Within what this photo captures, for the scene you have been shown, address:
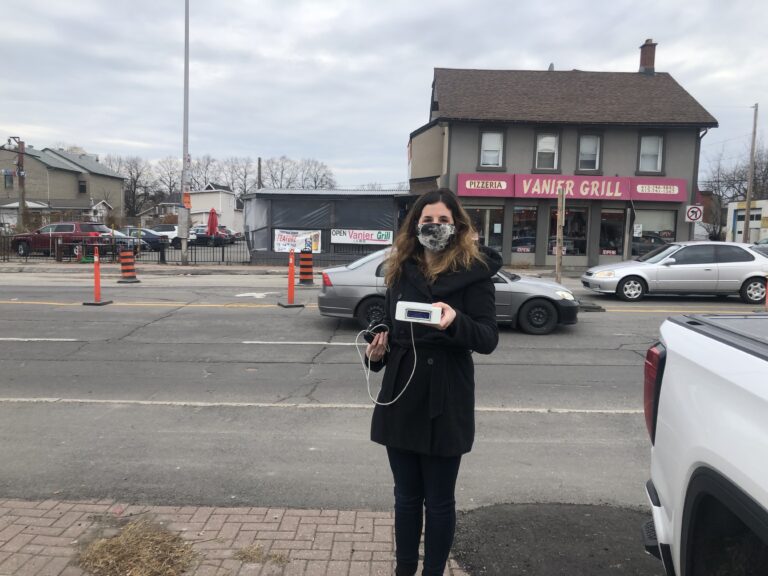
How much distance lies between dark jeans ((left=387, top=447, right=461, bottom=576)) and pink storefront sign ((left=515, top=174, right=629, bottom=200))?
23223mm

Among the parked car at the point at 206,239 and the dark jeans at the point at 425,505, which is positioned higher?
the parked car at the point at 206,239

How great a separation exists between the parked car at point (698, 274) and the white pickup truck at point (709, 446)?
12.2 m

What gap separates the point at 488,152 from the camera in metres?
25.5

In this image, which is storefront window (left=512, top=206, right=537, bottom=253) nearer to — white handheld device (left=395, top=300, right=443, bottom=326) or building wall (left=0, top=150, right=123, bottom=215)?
white handheld device (left=395, top=300, right=443, bottom=326)

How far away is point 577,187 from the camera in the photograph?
24.9 m

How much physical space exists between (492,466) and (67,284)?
16653 mm

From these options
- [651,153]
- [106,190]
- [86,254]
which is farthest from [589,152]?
[106,190]

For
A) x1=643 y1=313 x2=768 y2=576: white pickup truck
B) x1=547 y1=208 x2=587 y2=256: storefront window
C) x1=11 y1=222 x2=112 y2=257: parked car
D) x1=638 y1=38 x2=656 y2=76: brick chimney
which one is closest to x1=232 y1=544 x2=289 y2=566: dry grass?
x1=643 y1=313 x2=768 y2=576: white pickup truck

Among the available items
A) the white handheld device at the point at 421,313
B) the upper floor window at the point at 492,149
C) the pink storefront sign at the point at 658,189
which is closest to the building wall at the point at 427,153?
the upper floor window at the point at 492,149

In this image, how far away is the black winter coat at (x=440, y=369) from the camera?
2602 millimetres

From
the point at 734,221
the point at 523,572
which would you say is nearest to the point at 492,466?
the point at 523,572

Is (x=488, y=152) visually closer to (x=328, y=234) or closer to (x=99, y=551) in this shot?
(x=328, y=234)

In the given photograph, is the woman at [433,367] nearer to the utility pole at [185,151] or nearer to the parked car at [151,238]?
the utility pole at [185,151]

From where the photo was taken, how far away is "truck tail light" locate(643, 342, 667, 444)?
2.45m
